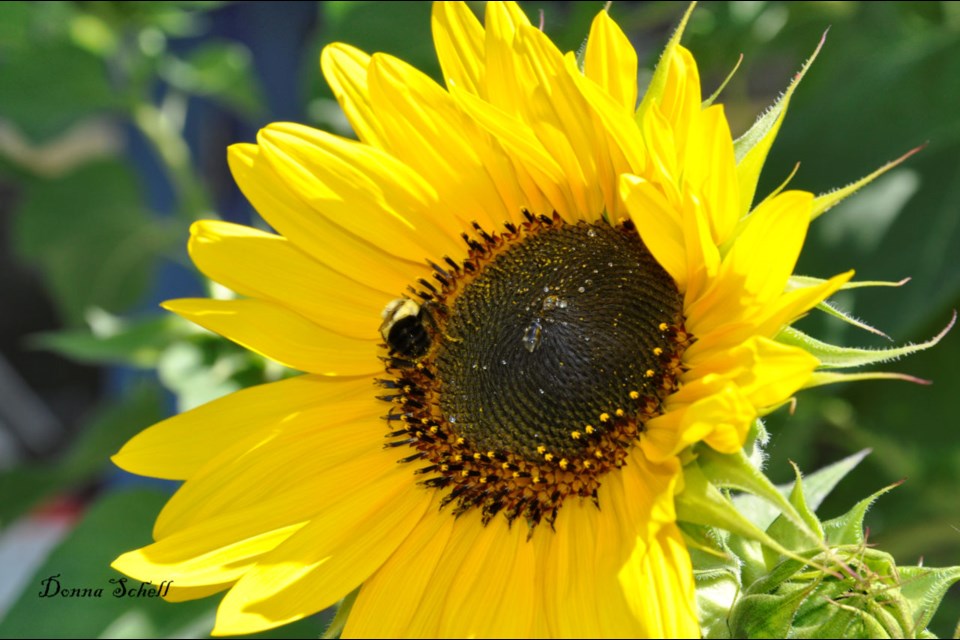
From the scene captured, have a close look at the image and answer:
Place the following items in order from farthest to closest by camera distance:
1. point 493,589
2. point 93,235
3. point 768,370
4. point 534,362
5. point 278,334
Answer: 1. point 93,235
2. point 278,334
3. point 534,362
4. point 493,589
5. point 768,370

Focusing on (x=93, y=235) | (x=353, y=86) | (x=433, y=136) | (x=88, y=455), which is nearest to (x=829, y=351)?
(x=433, y=136)

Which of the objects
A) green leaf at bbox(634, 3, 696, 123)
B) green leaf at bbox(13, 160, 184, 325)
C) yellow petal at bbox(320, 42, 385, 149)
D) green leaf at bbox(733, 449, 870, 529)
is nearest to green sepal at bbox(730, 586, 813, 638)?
green leaf at bbox(733, 449, 870, 529)

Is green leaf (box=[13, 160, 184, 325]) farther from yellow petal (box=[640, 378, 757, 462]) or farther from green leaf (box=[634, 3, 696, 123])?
A: yellow petal (box=[640, 378, 757, 462])

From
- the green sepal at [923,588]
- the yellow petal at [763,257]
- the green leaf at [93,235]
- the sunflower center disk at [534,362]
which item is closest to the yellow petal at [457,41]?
the sunflower center disk at [534,362]

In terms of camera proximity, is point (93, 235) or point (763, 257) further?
point (93, 235)

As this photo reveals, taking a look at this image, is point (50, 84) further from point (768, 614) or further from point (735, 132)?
point (768, 614)

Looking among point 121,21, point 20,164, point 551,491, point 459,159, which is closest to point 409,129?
point 459,159

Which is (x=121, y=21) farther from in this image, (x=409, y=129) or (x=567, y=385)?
(x=567, y=385)
